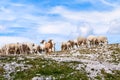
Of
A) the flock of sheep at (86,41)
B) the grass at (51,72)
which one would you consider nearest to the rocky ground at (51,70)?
the grass at (51,72)

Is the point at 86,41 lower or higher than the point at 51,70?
higher

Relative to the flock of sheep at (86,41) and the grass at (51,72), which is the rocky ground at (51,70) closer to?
the grass at (51,72)

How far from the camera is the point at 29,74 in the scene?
36.4 metres

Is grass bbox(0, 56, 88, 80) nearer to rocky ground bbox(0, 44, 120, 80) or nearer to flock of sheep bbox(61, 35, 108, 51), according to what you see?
rocky ground bbox(0, 44, 120, 80)

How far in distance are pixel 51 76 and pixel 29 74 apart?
2.48m

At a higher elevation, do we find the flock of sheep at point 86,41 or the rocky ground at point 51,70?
the flock of sheep at point 86,41

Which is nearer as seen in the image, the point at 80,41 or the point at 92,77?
the point at 92,77

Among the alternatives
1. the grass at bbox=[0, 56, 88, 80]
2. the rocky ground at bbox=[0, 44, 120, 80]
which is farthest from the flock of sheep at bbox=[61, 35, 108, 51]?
the grass at bbox=[0, 56, 88, 80]

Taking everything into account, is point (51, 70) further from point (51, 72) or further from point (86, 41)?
point (86, 41)

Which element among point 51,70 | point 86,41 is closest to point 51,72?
point 51,70

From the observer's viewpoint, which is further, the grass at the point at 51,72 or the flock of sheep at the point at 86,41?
the flock of sheep at the point at 86,41

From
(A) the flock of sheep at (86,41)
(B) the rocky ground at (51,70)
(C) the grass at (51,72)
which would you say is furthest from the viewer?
(A) the flock of sheep at (86,41)

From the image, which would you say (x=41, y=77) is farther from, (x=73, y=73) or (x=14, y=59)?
(x=14, y=59)

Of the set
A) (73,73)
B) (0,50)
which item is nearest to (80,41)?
(0,50)
